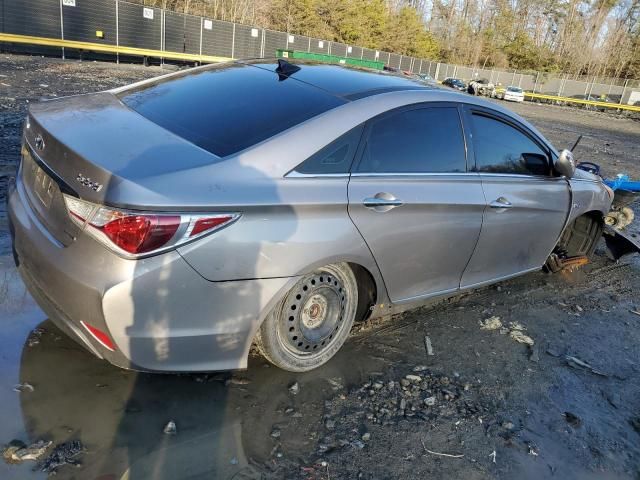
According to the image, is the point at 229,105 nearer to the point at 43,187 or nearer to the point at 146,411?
the point at 43,187

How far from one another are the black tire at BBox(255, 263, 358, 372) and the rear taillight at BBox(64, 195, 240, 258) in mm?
694

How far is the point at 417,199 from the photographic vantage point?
3148 mm

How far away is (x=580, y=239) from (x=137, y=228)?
478 centimetres

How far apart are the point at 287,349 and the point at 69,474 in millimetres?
1212

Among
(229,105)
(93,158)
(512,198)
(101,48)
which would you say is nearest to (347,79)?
(229,105)

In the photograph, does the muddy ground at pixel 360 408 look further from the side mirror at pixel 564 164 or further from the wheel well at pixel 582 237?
the wheel well at pixel 582 237

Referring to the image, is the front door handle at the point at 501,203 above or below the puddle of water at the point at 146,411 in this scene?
above

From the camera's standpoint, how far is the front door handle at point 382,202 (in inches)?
114

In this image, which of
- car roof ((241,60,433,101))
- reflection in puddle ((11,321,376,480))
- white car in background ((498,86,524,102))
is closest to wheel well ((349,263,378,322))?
reflection in puddle ((11,321,376,480))

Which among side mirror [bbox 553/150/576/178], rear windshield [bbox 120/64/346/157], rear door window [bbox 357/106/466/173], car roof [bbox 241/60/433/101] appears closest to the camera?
rear windshield [bbox 120/64/346/157]

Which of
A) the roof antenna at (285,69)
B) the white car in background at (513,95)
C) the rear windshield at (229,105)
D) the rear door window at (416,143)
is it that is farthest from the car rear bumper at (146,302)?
the white car in background at (513,95)

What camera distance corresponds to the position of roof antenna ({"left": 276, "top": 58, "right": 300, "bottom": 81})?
134 inches

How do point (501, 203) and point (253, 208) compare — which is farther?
point (501, 203)

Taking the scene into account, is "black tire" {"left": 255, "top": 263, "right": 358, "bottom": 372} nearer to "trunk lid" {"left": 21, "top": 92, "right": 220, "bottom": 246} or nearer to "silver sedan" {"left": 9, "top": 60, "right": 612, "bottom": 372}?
"silver sedan" {"left": 9, "top": 60, "right": 612, "bottom": 372}
